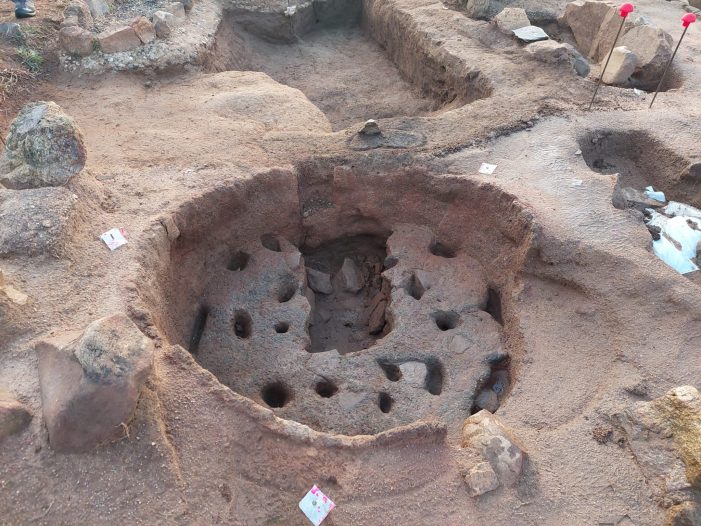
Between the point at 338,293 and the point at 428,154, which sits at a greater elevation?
the point at 428,154

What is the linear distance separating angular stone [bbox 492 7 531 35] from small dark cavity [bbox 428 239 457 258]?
12.3 ft

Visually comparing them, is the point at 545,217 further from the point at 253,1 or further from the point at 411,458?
the point at 253,1

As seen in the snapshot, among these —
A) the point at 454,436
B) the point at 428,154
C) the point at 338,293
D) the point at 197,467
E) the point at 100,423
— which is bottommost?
the point at 338,293

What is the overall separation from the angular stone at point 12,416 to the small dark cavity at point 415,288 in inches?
121

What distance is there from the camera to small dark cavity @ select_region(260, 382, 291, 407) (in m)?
4.18

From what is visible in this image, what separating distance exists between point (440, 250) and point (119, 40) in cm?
506

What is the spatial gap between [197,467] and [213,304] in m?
2.04

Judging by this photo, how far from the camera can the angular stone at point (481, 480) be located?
2.78 m

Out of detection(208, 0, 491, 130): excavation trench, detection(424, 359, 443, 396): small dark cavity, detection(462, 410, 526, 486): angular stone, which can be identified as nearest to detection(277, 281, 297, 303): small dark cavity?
detection(424, 359, 443, 396): small dark cavity

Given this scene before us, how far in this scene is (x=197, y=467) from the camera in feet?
9.20

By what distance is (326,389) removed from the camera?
4230 millimetres

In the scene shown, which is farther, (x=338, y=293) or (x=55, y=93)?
(x=55, y=93)

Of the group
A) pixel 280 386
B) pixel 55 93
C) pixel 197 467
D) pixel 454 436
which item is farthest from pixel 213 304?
pixel 55 93

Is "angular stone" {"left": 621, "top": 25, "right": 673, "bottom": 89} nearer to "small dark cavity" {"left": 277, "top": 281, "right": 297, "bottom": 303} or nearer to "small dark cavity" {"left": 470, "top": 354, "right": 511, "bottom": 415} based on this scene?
"small dark cavity" {"left": 470, "top": 354, "right": 511, "bottom": 415}
